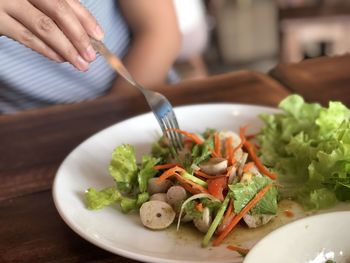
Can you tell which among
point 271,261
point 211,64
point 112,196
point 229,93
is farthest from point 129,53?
point 211,64

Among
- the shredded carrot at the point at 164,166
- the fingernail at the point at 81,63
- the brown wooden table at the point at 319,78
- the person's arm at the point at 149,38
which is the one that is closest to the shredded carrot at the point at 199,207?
the shredded carrot at the point at 164,166

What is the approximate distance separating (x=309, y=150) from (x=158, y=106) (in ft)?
0.83

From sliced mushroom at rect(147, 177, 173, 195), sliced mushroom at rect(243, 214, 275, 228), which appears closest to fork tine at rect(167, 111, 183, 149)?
sliced mushroom at rect(147, 177, 173, 195)

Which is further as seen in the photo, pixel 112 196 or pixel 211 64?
pixel 211 64

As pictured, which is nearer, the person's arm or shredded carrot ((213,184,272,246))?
shredded carrot ((213,184,272,246))

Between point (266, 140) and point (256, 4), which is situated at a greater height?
point (266, 140)

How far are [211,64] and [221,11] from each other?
339 mm

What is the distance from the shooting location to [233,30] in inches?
139

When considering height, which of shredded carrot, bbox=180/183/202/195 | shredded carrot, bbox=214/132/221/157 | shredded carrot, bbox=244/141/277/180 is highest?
shredded carrot, bbox=180/183/202/195

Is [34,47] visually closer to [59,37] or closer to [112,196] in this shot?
[59,37]

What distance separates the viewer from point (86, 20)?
88 centimetres

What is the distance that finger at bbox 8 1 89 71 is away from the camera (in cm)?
85

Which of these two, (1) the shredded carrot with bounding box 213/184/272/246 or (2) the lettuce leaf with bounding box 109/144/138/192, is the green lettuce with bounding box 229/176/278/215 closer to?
(1) the shredded carrot with bounding box 213/184/272/246

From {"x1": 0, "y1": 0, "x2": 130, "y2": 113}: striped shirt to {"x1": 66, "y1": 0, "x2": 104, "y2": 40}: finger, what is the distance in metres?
0.55
